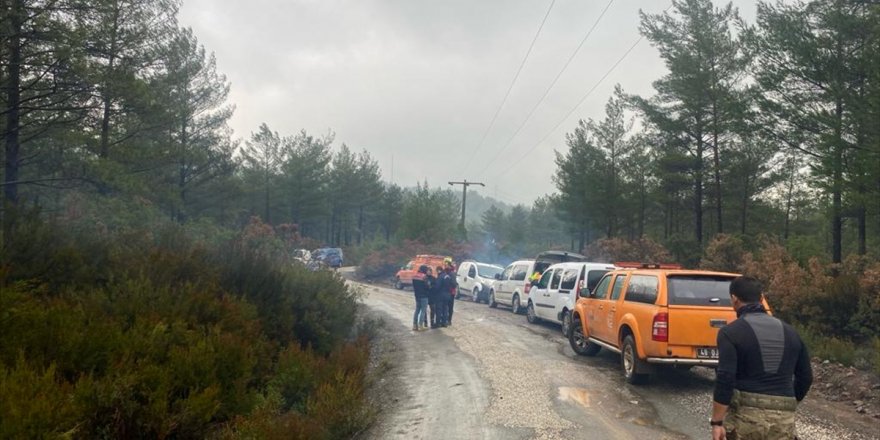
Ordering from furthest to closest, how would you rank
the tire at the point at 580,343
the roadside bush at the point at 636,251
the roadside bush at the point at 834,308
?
1. the roadside bush at the point at 636,251
2. the tire at the point at 580,343
3. the roadside bush at the point at 834,308

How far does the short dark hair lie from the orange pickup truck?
4268 mm

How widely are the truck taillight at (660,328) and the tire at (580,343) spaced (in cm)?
337

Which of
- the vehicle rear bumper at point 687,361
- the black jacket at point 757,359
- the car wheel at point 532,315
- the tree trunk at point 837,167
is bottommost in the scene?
the car wheel at point 532,315

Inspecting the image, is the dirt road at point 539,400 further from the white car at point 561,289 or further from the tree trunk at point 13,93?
the tree trunk at point 13,93

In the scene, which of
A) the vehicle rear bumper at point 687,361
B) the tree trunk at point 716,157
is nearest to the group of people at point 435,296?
the vehicle rear bumper at point 687,361

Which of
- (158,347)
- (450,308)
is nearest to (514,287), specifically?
(450,308)

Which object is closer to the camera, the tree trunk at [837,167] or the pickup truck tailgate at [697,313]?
the pickup truck tailgate at [697,313]

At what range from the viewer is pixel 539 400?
8.62 metres

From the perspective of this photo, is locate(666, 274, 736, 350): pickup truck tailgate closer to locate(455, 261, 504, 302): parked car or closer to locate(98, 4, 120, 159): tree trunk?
locate(98, 4, 120, 159): tree trunk

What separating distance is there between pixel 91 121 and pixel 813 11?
2161cm

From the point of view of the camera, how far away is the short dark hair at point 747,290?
4.46 meters

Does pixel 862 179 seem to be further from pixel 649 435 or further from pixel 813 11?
pixel 649 435

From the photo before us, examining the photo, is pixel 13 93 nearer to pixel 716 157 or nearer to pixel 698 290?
pixel 698 290

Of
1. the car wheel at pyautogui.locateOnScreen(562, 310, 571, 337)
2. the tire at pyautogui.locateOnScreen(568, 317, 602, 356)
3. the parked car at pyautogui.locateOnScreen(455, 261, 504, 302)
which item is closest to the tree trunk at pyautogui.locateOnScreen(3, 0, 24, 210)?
the tire at pyautogui.locateOnScreen(568, 317, 602, 356)
